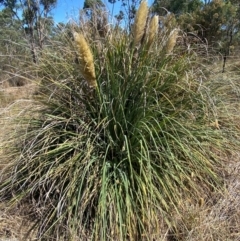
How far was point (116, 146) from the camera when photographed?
2418mm

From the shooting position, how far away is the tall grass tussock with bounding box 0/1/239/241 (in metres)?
2.20

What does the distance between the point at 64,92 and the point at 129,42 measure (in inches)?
29.0

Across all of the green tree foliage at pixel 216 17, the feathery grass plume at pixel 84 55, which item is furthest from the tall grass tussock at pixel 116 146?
the green tree foliage at pixel 216 17

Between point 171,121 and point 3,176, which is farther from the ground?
point 171,121

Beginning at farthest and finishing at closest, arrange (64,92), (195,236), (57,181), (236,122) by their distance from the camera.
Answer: (236,122)
(64,92)
(57,181)
(195,236)

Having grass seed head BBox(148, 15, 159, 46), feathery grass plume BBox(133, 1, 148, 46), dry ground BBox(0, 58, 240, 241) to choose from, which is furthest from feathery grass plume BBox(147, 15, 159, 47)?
dry ground BBox(0, 58, 240, 241)

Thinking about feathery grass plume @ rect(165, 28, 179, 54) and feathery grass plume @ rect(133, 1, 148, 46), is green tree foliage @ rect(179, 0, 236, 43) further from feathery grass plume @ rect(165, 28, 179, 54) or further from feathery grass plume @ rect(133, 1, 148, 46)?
feathery grass plume @ rect(133, 1, 148, 46)

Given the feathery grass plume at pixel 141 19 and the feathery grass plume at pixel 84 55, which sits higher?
the feathery grass plume at pixel 141 19

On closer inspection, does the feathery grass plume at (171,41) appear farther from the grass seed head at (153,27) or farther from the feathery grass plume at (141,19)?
the feathery grass plume at (141,19)

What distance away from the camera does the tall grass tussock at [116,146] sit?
2201mm

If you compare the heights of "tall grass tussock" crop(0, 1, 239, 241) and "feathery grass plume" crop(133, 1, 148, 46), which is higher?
"feathery grass plume" crop(133, 1, 148, 46)

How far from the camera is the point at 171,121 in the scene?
2477mm

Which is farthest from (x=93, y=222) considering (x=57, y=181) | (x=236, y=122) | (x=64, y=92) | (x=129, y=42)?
(x=236, y=122)

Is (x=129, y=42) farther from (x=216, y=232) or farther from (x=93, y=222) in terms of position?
(x=216, y=232)
